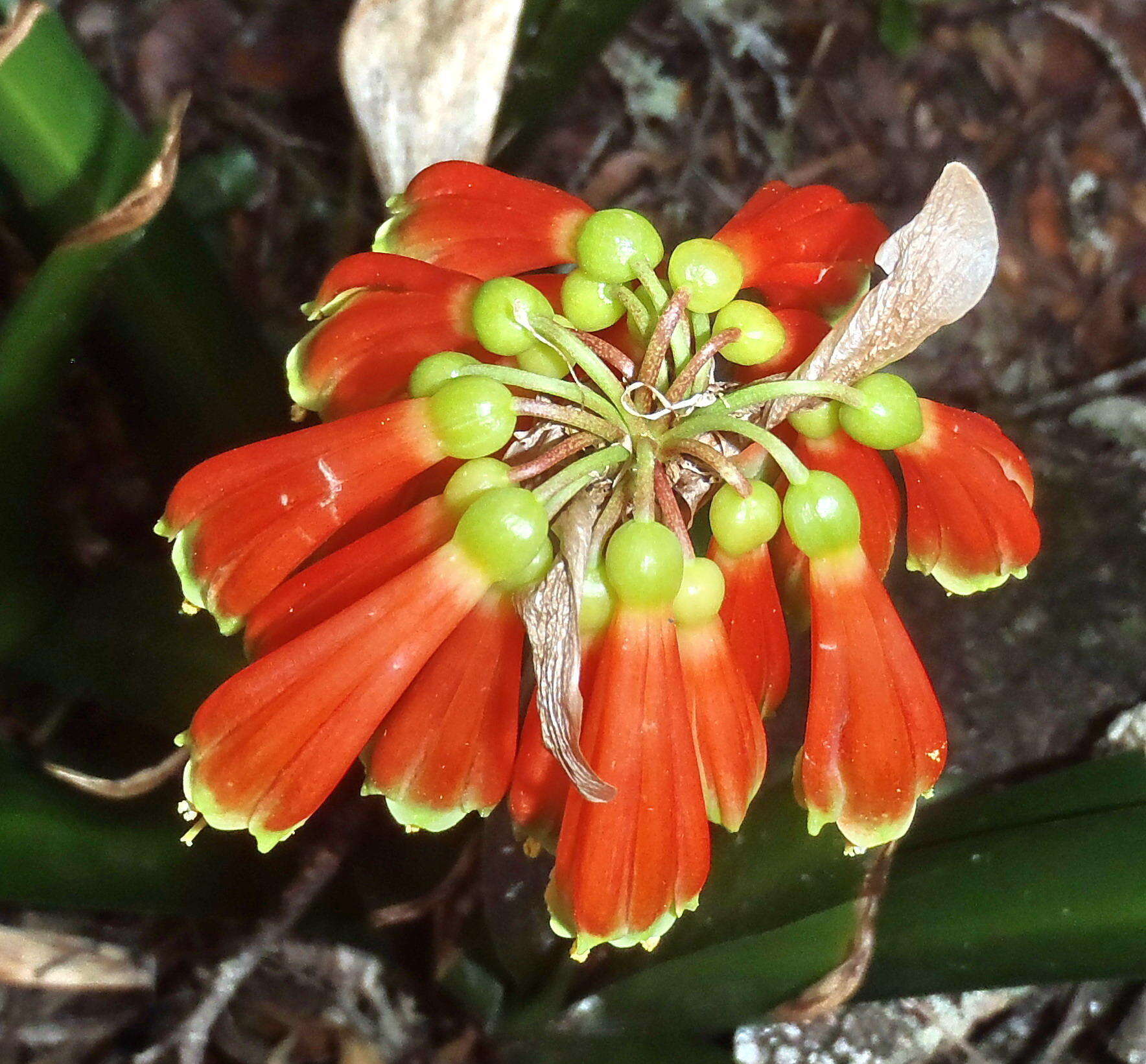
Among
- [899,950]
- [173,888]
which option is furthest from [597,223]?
[173,888]

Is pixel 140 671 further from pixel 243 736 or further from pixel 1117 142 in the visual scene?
pixel 1117 142

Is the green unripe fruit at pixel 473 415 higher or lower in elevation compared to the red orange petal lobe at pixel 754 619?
higher

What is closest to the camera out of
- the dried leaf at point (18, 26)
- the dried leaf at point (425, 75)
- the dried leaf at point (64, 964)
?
the dried leaf at point (18, 26)

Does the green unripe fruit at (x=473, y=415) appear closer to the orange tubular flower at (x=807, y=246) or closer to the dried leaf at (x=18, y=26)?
the orange tubular flower at (x=807, y=246)

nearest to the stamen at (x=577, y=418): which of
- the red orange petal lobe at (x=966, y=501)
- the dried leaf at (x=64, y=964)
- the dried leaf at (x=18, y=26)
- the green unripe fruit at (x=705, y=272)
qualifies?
the green unripe fruit at (x=705, y=272)

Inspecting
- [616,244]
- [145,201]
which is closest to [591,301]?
[616,244]

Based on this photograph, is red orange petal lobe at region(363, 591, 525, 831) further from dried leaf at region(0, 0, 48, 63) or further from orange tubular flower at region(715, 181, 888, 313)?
dried leaf at region(0, 0, 48, 63)

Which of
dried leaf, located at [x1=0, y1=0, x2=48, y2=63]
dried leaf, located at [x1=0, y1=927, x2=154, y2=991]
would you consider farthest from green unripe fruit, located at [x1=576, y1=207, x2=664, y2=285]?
dried leaf, located at [x1=0, y1=927, x2=154, y2=991]
